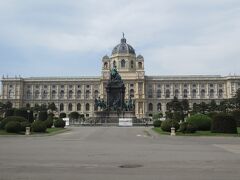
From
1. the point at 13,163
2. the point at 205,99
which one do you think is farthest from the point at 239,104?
the point at 13,163

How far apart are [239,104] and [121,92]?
37.6m

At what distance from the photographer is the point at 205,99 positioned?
163250 millimetres

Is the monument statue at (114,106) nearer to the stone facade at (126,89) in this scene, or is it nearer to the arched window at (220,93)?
the stone facade at (126,89)

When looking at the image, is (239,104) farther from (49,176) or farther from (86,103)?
(49,176)

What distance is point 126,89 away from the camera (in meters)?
160

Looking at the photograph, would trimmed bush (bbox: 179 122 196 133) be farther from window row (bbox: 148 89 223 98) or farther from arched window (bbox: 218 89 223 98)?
arched window (bbox: 218 89 223 98)

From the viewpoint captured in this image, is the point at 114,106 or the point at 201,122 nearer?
the point at 201,122

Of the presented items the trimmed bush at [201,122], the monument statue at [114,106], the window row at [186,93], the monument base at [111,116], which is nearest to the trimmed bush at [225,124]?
the trimmed bush at [201,122]

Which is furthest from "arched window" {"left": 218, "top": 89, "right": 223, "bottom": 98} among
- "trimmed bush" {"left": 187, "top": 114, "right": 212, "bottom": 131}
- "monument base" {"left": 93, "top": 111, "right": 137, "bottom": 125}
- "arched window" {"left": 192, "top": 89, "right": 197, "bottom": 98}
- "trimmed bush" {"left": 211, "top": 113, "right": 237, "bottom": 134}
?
"trimmed bush" {"left": 211, "top": 113, "right": 237, "bottom": 134}

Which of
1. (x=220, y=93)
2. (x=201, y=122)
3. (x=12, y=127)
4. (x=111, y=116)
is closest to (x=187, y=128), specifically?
(x=201, y=122)

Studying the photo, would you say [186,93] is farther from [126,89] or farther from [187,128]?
[187,128]

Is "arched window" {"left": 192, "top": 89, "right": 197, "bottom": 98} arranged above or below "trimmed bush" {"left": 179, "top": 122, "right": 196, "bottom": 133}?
above

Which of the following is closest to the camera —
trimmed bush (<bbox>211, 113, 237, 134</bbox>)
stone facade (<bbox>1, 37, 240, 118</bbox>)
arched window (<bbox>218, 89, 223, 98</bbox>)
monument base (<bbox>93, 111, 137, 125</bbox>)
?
trimmed bush (<bbox>211, 113, 237, 134</bbox>)

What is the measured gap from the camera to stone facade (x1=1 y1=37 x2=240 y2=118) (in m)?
159
